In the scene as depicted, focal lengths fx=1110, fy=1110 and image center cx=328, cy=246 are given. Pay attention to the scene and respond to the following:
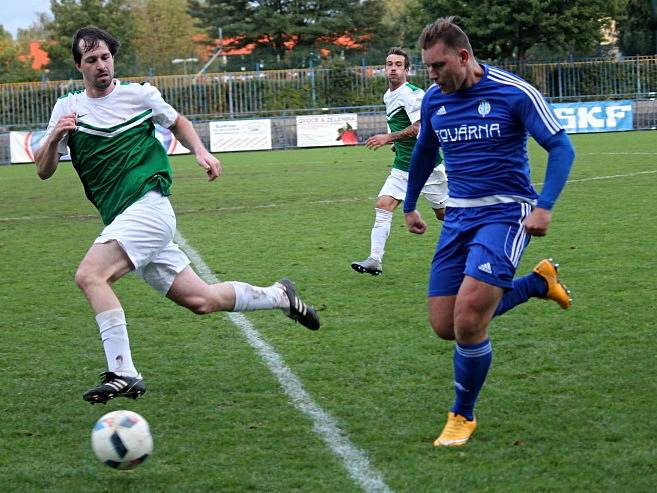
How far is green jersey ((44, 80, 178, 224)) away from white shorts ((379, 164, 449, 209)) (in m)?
4.58

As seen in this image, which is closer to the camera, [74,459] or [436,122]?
[74,459]

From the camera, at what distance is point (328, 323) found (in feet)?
26.5

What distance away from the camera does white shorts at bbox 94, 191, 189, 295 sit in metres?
5.95

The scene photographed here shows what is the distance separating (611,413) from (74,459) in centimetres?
263

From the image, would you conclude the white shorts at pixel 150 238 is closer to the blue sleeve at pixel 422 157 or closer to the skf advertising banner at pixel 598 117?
the blue sleeve at pixel 422 157

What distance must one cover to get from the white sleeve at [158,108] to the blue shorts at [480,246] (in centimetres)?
184

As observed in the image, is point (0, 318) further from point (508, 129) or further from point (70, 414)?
point (508, 129)

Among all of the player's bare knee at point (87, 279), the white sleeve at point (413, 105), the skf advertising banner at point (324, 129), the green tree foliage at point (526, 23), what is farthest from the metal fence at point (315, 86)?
the player's bare knee at point (87, 279)

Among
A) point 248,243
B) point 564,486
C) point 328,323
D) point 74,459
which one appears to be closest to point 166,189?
point 74,459

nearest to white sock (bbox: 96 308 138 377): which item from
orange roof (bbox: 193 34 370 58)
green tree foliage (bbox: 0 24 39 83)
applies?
green tree foliage (bbox: 0 24 39 83)

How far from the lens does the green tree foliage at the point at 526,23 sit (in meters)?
46.7

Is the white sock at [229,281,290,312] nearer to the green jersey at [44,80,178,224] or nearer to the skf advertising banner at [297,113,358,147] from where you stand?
the green jersey at [44,80,178,224]

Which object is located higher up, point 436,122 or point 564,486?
point 436,122

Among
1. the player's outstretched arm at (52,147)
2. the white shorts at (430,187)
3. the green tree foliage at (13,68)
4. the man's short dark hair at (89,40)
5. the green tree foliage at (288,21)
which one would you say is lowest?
the white shorts at (430,187)
